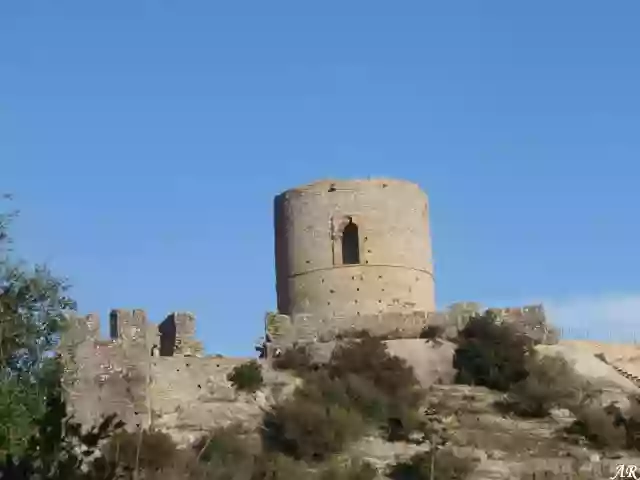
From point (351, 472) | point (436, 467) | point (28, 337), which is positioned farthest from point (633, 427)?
point (28, 337)

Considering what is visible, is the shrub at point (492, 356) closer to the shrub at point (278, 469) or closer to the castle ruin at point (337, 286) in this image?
the castle ruin at point (337, 286)

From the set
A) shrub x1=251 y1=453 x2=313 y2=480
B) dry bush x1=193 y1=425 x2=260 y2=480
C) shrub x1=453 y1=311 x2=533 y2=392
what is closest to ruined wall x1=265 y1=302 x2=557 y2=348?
shrub x1=453 y1=311 x2=533 y2=392

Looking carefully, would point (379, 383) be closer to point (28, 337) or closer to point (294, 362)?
point (294, 362)

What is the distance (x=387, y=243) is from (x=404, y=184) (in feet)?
5.37

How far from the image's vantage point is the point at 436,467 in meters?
18.1

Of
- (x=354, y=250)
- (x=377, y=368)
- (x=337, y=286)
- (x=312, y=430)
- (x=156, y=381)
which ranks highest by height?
(x=354, y=250)

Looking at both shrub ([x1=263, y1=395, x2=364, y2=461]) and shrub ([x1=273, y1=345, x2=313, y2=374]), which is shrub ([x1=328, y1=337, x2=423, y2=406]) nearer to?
shrub ([x1=273, y1=345, x2=313, y2=374])

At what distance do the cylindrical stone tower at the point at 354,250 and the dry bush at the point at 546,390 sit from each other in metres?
3.32

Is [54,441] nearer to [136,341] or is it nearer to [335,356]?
[136,341]

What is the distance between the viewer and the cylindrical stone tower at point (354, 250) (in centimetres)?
2459

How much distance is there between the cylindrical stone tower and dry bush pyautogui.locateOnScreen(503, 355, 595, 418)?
3.32 meters

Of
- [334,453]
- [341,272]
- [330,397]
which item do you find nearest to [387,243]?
[341,272]

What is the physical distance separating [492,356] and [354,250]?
13.2ft

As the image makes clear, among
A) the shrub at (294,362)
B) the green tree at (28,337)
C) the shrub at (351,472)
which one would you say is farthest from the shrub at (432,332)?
the green tree at (28,337)
